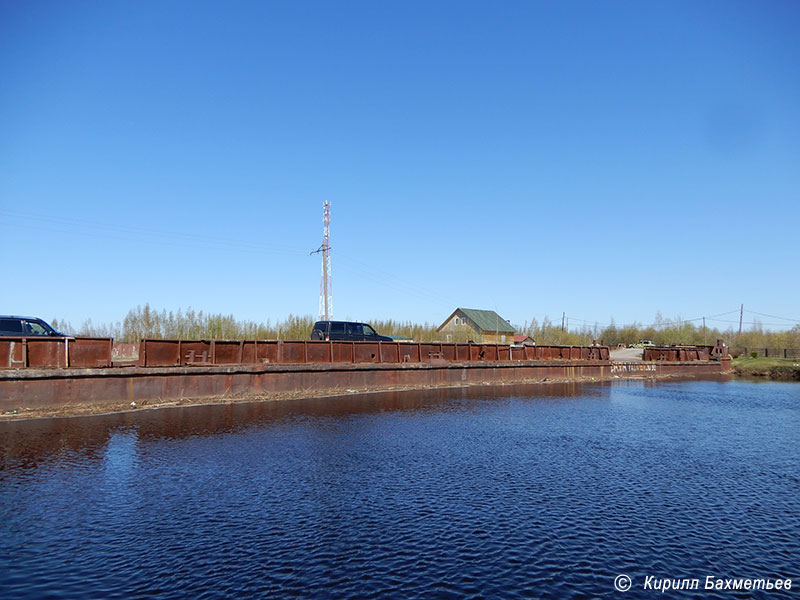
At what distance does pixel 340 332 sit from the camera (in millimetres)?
28047

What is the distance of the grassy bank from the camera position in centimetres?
4766

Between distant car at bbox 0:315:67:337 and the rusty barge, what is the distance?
2.51m

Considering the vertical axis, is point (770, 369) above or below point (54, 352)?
below

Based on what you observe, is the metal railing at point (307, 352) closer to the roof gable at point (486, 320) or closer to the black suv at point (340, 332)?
the black suv at point (340, 332)

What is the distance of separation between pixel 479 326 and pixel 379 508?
67.2m

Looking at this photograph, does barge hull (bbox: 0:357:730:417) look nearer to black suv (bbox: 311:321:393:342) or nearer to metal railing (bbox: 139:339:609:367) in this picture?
metal railing (bbox: 139:339:609:367)

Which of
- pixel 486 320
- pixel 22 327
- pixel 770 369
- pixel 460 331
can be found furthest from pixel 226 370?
pixel 486 320

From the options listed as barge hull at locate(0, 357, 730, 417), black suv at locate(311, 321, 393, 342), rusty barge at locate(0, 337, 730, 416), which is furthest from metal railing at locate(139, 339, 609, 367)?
black suv at locate(311, 321, 393, 342)

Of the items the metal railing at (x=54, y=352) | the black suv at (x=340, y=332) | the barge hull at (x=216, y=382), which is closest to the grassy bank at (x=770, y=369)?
the barge hull at (x=216, y=382)

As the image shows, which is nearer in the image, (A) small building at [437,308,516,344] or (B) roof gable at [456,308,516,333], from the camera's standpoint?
(A) small building at [437,308,516,344]

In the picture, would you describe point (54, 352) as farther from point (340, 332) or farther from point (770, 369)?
point (770, 369)

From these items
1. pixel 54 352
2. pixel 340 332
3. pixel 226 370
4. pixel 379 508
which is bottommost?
pixel 379 508

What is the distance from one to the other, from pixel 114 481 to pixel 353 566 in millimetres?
5820

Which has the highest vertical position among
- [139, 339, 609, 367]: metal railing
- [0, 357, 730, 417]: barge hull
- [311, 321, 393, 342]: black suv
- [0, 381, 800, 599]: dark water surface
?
[311, 321, 393, 342]: black suv
